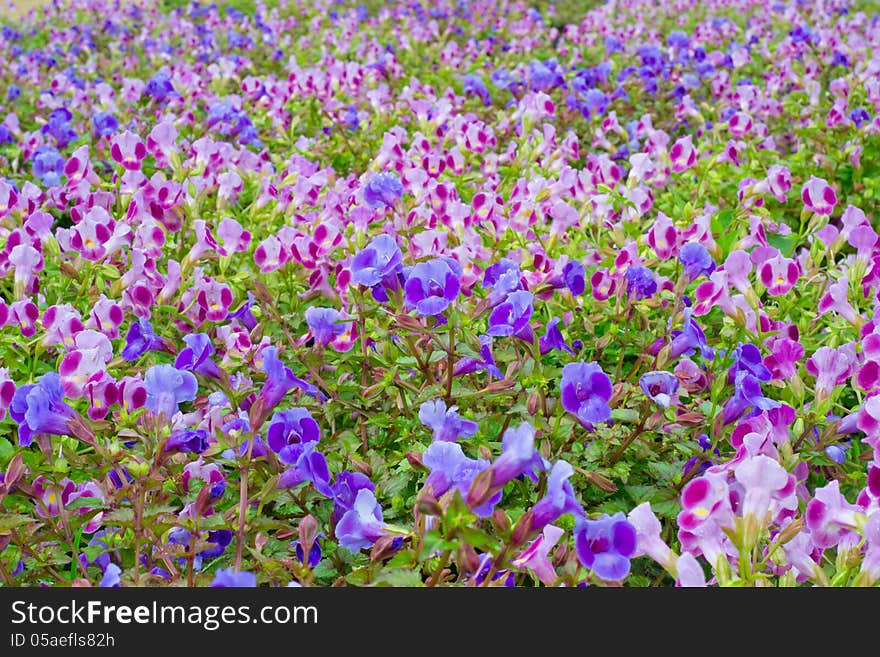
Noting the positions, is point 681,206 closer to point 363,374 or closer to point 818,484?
point 818,484

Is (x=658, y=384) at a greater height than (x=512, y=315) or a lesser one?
lesser

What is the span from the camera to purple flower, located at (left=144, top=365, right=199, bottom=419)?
181 centimetres

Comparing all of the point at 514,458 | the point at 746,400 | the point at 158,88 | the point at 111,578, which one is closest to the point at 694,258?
the point at 746,400

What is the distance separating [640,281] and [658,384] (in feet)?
1.47

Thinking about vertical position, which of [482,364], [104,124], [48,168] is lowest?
[482,364]

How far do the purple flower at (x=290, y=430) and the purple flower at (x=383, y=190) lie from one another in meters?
1.12

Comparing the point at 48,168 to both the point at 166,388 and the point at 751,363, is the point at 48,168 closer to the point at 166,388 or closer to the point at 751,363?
the point at 166,388

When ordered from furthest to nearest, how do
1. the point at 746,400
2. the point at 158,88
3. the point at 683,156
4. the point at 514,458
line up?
1. the point at 158,88
2. the point at 683,156
3. the point at 746,400
4. the point at 514,458

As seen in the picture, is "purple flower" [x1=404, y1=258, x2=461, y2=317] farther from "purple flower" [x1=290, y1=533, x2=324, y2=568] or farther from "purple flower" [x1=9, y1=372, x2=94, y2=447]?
"purple flower" [x1=9, y1=372, x2=94, y2=447]

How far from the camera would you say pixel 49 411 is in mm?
1774

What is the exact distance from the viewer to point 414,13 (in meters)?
9.16

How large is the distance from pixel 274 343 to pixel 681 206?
1903mm

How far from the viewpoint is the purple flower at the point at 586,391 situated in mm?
1872

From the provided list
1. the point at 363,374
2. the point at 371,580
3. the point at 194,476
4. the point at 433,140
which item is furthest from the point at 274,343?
the point at 433,140
